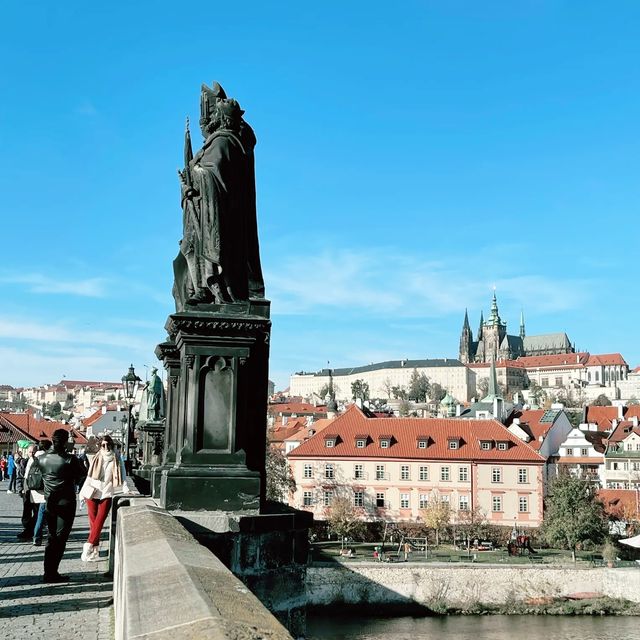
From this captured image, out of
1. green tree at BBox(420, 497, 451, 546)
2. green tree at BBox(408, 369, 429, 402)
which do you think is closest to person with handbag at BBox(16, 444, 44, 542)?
green tree at BBox(420, 497, 451, 546)

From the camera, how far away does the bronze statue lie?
5.88 meters

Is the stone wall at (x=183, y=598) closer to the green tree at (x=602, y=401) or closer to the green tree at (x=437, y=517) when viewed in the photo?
the green tree at (x=437, y=517)

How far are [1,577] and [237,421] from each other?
4.11 meters

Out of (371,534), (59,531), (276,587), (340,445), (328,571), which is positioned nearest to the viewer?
(276,587)

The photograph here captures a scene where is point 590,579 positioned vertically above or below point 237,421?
below

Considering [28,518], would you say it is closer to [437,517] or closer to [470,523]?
[437,517]

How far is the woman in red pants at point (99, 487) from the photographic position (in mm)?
8984

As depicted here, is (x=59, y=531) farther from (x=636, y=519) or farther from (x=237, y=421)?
(x=636, y=519)

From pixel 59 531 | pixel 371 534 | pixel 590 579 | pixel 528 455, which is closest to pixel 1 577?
pixel 59 531

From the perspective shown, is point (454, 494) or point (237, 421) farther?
point (454, 494)

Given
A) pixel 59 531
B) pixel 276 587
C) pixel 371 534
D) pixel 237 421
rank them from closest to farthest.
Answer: pixel 276 587 → pixel 237 421 → pixel 59 531 → pixel 371 534

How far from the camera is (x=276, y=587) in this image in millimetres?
5184

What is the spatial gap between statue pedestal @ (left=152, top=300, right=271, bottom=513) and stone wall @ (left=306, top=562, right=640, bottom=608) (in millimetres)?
35460

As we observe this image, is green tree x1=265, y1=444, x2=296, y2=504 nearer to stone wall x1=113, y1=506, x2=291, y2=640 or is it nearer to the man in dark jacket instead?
the man in dark jacket
